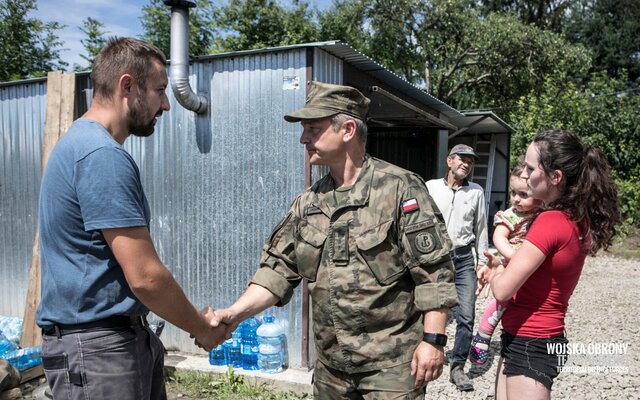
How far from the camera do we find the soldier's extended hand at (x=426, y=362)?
214 cm

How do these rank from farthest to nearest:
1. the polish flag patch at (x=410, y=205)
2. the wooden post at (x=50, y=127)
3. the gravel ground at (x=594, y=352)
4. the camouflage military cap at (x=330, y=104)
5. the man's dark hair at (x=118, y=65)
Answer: the wooden post at (x=50, y=127) < the gravel ground at (x=594, y=352) < the camouflage military cap at (x=330, y=104) < the polish flag patch at (x=410, y=205) < the man's dark hair at (x=118, y=65)

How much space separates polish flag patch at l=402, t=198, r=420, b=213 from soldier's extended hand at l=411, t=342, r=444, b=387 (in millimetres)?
589

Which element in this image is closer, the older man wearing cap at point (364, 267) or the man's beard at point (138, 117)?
the man's beard at point (138, 117)

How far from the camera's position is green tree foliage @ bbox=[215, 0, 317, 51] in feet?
62.7

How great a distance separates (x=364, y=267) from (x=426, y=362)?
1.59 ft

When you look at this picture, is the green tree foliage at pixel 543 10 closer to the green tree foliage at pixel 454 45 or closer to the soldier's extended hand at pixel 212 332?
the green tree foliage at pixel 454 45

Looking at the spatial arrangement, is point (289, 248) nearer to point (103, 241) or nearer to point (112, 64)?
point (103, 241)

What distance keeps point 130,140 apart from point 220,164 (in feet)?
3.97

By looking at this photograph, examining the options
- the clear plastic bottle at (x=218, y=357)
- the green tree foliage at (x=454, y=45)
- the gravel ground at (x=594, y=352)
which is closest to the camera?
the gravel ground at (x=594, y=352)

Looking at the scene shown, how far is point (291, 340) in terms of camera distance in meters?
4.83

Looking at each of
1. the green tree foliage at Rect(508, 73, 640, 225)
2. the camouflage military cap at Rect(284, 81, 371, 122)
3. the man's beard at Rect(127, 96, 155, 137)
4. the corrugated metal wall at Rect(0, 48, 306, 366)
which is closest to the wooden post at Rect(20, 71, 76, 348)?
the corrugated metal wall at Rect(0, 48, 306, 366)

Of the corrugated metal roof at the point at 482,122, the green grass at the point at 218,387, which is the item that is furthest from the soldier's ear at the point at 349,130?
the corrugated metal roof at the point at 482,122

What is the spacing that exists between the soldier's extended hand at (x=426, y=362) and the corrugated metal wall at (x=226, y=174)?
8.84 ft

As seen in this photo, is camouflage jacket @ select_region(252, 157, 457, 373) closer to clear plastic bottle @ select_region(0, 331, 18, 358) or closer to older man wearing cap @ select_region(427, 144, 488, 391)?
older man wearing cap @ select_region(427, 144, 488, 391)
